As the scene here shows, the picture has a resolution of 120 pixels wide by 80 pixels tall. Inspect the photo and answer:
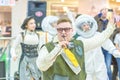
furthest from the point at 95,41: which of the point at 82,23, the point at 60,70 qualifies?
the point at 82,23

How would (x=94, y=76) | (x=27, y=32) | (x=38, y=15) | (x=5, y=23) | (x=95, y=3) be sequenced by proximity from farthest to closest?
(x=95, y=3) < (x=5, y=23) < (x=38, y=15) < (x=27, y=32) < (x=94, y=76)

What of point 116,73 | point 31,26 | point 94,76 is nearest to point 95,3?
point 116,73

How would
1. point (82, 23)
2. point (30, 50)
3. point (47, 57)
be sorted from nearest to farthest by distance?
point (47, 57) → point (82, 23) → point (30, 50)

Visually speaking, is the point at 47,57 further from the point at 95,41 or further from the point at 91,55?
the point at 91,55

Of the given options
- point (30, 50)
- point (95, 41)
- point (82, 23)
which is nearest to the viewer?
point (95, 41)

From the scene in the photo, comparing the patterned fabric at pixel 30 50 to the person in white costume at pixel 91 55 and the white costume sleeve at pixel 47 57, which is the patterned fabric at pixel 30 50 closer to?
the person in white costume at pixel 91 55

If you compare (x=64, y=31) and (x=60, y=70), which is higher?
(x=64, y=31)

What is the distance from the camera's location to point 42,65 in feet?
8.43

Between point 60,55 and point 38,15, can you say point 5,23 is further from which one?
point 60,55

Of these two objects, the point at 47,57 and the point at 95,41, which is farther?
the point at 95,41

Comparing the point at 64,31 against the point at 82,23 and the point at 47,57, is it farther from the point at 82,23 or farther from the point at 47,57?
the point at 82,23

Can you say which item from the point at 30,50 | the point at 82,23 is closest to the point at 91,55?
the point at 82,23

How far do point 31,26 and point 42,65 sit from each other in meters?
3.01

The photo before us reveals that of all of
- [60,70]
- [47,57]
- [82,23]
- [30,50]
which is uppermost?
[82,23]
